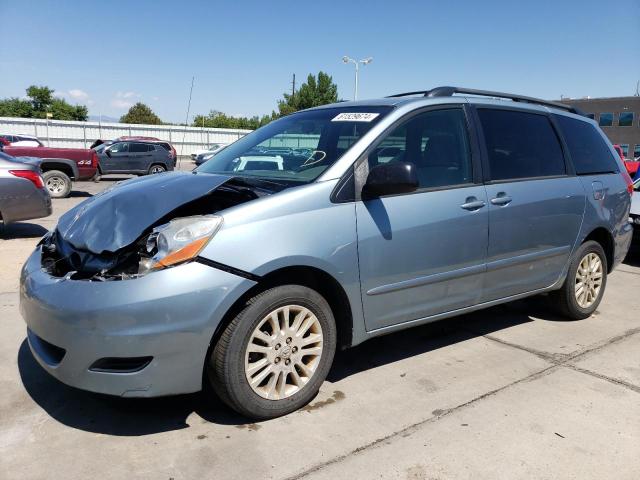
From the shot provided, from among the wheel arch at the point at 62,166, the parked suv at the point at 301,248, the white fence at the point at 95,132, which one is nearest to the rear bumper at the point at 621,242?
the parked suv at the point at 301,248

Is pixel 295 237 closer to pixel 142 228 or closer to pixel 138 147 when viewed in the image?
pixel 142 228

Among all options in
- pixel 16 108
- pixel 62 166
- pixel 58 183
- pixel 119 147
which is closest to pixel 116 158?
pixel 119 147

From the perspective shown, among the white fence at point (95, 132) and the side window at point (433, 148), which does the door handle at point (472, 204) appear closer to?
the side window at point (433, 148)

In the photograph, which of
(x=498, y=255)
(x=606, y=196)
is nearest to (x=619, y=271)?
(x=606, y=196)

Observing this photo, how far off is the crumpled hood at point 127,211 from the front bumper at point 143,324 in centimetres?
28

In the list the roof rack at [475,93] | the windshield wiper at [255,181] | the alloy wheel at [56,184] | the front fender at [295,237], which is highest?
the roof rack at [475,93]

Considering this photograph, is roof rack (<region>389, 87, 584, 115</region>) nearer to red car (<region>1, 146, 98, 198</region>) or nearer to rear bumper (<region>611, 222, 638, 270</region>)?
rear bumper (<region>611, 222, 638, 270</region>)

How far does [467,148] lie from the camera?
3.75 metres

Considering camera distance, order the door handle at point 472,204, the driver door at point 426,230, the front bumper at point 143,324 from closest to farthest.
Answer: the front bumper at point 143,324 → the driver door at point 426,230 → the door handle at point 472,204

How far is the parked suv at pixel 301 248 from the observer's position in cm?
256

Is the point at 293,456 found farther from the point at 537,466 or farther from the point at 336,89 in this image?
the point at 336,89

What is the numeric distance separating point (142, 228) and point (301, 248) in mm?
817

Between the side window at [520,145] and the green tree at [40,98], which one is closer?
the side window at [520,145]

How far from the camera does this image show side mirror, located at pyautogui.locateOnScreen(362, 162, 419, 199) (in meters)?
3.05
